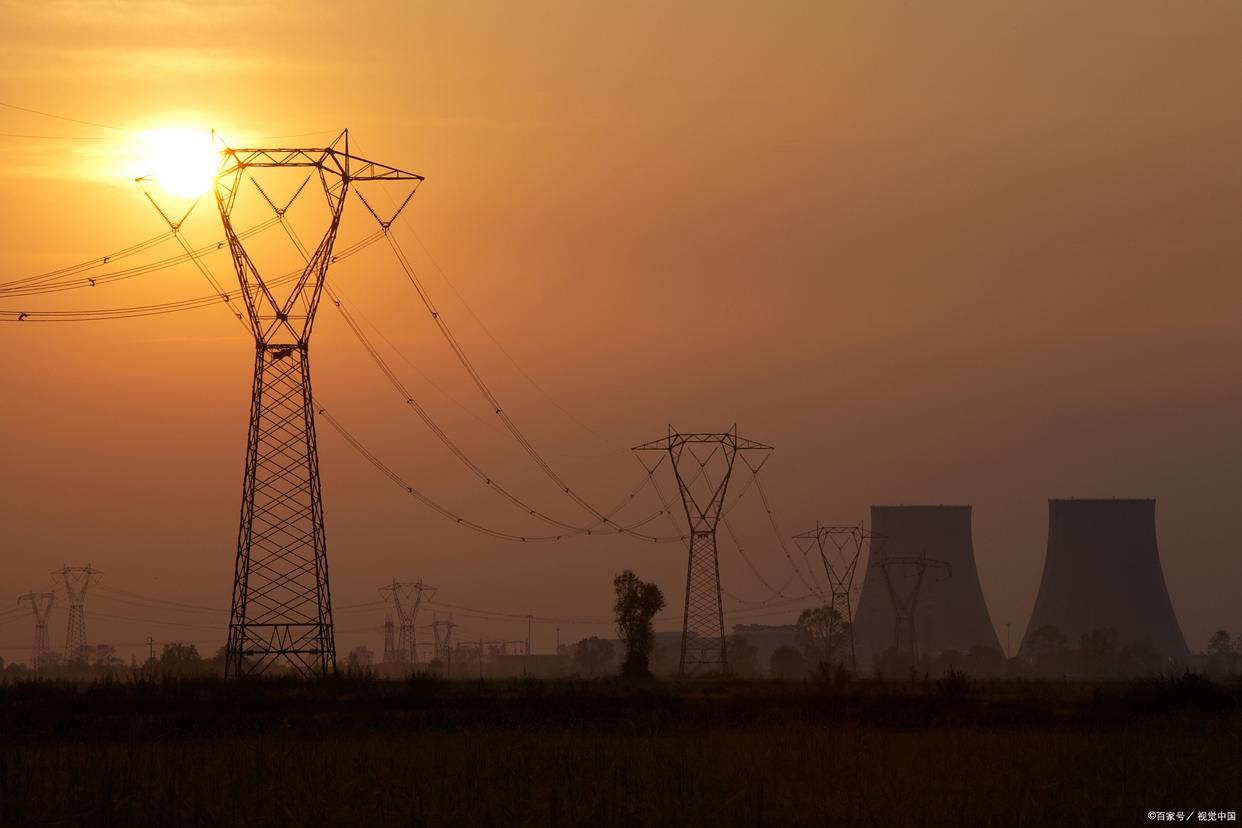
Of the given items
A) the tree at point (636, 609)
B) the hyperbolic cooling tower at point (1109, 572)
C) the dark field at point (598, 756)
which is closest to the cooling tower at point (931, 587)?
the hyperbolic cooling tower at point (1109, 572)

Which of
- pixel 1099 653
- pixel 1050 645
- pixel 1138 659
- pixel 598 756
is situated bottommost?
pixel 598 756

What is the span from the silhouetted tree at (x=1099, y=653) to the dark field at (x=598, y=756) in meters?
132

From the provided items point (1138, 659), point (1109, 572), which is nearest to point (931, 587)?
point (1138, 659)

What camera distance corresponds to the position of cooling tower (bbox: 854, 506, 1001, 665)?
571 feet

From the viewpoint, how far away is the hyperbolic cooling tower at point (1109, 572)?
154 m

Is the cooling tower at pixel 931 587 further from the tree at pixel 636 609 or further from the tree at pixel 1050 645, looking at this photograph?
the tree at pixel 636 609

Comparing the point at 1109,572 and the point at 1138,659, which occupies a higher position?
the point at 1109,572

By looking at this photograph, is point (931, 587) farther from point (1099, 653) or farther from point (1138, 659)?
point (1138, 659)

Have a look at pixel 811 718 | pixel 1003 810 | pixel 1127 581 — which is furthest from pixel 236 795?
pixel 1127 581

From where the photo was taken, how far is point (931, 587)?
182 metres

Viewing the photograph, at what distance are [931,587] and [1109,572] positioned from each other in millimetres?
29214

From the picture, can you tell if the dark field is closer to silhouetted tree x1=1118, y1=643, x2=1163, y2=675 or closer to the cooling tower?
the cooling tower

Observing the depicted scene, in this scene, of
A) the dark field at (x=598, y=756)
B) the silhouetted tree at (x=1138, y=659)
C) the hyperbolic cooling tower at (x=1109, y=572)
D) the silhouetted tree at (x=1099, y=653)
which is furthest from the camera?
the silhouetted tree at (x=1099, y=653)

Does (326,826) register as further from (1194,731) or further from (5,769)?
(1194,731)
